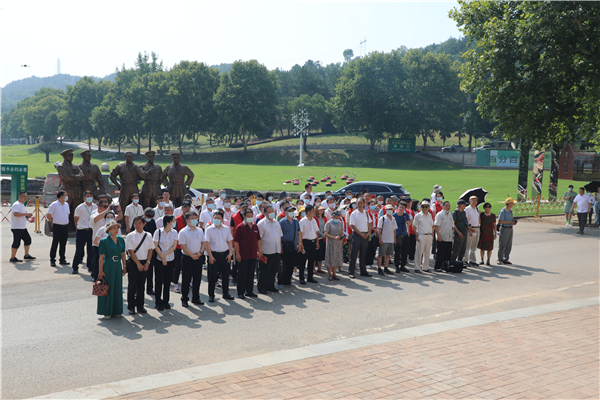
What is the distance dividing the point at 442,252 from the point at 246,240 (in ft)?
19.5

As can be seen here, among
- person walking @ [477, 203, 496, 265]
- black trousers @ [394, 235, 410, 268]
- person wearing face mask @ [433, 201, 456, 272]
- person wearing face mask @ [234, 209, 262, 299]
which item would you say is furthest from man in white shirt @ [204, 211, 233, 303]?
person walking @ [477, 203, 496, 265]

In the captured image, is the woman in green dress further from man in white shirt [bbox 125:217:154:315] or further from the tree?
the tree

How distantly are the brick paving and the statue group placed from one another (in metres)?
11.5

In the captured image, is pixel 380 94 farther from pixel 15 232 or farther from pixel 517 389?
pixel 517 389

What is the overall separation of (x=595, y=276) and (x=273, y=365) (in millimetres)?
10642

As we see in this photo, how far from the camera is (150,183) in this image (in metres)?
17.3

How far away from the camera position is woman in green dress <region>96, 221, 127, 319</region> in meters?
8.52

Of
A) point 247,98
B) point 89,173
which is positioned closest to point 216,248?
point 89,173

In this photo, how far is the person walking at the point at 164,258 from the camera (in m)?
9.23

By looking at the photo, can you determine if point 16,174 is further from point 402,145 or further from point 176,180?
point 402,145

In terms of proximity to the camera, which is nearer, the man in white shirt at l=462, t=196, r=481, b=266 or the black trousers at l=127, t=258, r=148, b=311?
the black trousers at l=127, t=258, r=148, b=311

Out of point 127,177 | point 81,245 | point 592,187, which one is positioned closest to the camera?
point 81,245

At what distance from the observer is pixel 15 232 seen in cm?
1317

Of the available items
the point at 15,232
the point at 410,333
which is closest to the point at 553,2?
the point at 410,333
